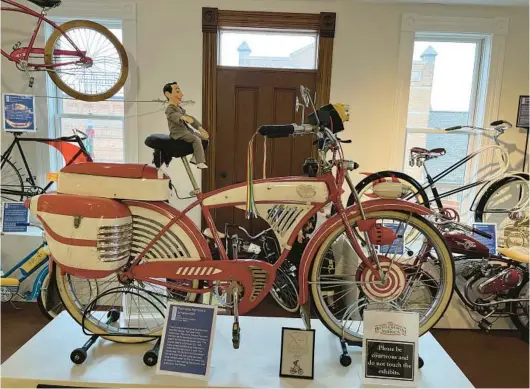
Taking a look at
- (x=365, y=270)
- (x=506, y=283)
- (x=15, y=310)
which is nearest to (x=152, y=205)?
(x=365, y=270)

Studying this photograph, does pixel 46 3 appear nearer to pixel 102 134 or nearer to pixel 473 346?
pixel 102 134

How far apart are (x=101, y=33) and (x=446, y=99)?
3293mm

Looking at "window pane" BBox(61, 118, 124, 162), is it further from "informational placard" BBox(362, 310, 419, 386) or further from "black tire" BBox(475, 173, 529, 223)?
"black tire" BBox(475, 173, 529, 223)

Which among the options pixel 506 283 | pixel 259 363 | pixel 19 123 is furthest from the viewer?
pixel 19 123

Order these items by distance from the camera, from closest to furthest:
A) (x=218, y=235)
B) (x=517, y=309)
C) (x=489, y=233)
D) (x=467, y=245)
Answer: (x=218, y=235)
(x=467, y=245)
(x=489, y=233)
(x=517, y=309)

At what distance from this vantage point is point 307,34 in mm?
3594

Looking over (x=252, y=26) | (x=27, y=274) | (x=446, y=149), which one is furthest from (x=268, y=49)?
(x=27, y=274)

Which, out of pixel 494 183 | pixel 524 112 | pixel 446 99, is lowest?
pixel 494 183

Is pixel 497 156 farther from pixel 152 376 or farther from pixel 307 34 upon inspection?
pixel 152 376

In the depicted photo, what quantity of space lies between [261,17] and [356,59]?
0.97 m

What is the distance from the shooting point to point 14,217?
324cm

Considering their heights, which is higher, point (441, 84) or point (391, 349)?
point (441, 84)

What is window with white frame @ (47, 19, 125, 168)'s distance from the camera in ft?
11.9

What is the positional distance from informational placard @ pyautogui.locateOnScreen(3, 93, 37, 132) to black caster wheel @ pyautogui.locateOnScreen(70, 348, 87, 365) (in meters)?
2.41
